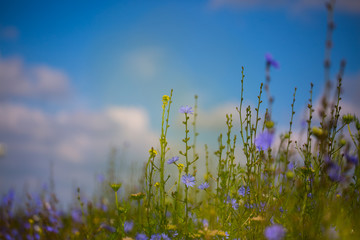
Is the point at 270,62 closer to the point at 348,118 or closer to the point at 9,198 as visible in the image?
the point at 348,118

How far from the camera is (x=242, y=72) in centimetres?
250

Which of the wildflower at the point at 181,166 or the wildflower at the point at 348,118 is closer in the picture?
the wildflower at the point at 181,166

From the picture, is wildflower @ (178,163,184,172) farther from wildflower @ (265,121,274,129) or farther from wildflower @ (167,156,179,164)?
wildflower @ (265,121,274,129)

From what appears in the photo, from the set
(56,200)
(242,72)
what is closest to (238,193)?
(242,72)

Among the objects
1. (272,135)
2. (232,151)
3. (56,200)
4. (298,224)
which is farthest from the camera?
(56,200)

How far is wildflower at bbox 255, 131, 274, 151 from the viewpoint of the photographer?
2.26 meters

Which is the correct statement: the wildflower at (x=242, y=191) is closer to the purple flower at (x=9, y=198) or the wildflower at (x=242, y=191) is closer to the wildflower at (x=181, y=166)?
the wildflower at (x=181, y=166)

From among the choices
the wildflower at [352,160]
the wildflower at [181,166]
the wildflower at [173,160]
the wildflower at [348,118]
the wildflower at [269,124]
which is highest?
the wildflower at [348,118]

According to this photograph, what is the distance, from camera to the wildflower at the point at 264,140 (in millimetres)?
2259

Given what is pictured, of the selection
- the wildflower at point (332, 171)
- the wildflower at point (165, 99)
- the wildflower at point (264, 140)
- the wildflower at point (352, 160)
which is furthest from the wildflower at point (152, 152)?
the wildflower at point (352, 160)

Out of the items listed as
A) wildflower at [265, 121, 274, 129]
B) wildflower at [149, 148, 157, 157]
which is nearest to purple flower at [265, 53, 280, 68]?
wildflower at [265, 121, 274, 129]

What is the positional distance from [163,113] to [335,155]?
1.46 meters

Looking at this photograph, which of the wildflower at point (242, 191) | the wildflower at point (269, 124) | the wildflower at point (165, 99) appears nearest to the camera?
the wildflower at point (269, 124)

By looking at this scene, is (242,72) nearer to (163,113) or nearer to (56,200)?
(163,113)
